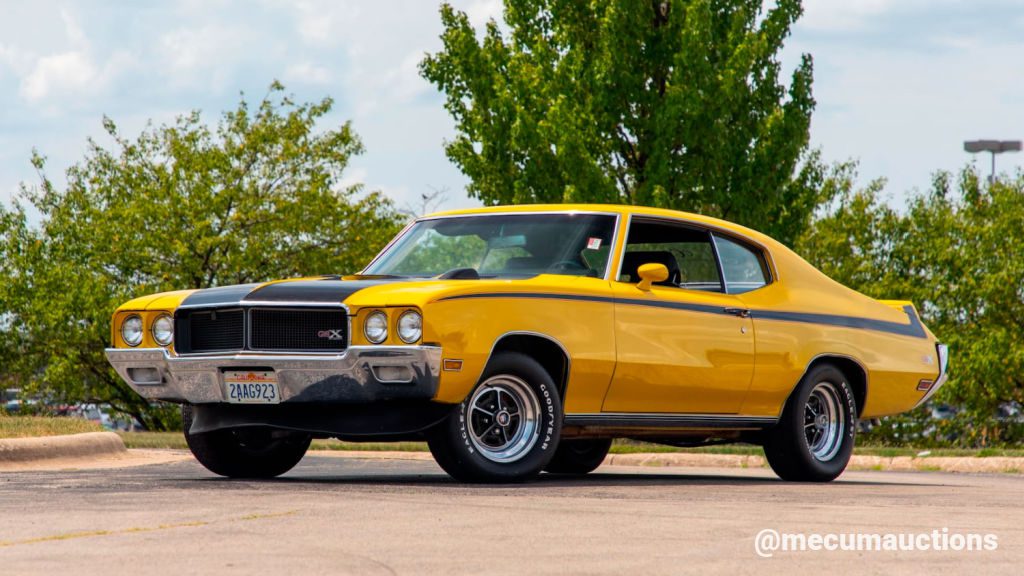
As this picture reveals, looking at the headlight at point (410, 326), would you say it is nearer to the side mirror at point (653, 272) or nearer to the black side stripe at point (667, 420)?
the black side stripe at point (667, 420)

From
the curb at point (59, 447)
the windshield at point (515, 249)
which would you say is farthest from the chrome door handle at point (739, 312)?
the curb at point (59, 447)

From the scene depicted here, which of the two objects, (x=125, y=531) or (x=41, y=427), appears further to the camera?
(x=41, y=427)

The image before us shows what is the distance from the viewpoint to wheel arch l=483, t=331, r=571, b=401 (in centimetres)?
858

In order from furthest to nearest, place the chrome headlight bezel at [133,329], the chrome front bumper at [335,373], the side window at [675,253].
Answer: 1. the side window at [675,253]
2. the chrome headlight bezel at [133,329]
3. the chrome front bumper at [335,373]

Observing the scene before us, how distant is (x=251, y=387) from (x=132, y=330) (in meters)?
1.14

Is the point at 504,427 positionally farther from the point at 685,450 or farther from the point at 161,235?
the point at 161,235

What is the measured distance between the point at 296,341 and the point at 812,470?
394cm

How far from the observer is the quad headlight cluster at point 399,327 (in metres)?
8.12

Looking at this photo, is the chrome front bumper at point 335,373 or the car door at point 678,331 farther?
the car door at point 678,331

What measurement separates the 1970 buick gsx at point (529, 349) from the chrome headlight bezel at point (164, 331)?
13 millimetres

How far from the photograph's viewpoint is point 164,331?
9.06 m

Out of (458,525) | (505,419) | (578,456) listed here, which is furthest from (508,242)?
(458,525)

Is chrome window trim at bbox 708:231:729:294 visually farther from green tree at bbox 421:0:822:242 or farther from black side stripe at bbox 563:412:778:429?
green tree at bbox 421:0:822:242

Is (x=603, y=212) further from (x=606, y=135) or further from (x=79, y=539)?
(x=606, y=135)
